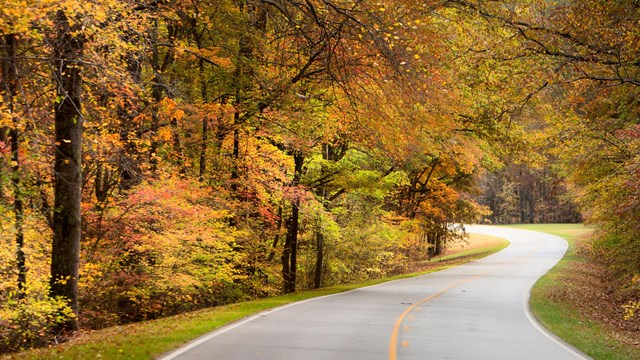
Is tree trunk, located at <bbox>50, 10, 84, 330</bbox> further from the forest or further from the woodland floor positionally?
the woodland floor

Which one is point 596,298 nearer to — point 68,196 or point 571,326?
point 571,326

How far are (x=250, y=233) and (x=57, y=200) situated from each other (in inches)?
423

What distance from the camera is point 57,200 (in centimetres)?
1231

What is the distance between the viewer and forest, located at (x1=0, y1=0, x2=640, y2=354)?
34.0ft

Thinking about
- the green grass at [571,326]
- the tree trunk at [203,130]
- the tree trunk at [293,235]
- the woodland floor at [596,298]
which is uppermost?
the tree trunk at [203,130]

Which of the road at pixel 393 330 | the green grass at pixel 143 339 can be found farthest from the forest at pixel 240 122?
the road at pixel 393 330

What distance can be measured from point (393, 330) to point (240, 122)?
10.00m

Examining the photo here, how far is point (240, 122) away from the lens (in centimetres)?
2072

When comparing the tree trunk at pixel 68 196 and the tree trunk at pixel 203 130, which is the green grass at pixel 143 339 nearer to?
the tree trunk at pixel 68 196

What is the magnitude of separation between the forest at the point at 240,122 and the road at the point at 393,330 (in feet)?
11.8

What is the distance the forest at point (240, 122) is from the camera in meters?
10.4

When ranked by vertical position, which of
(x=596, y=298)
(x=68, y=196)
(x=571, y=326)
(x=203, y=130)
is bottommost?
(x=596, y=298)

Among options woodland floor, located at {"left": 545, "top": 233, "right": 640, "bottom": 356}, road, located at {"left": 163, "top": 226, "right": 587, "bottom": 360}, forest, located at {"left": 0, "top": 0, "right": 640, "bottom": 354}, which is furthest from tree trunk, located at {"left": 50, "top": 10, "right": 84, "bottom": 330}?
woodland floor, located at {"left": 545, "top": 233, "right": 640, "bottom": 356}

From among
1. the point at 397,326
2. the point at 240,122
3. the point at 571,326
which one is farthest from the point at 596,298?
the point at 240,122
